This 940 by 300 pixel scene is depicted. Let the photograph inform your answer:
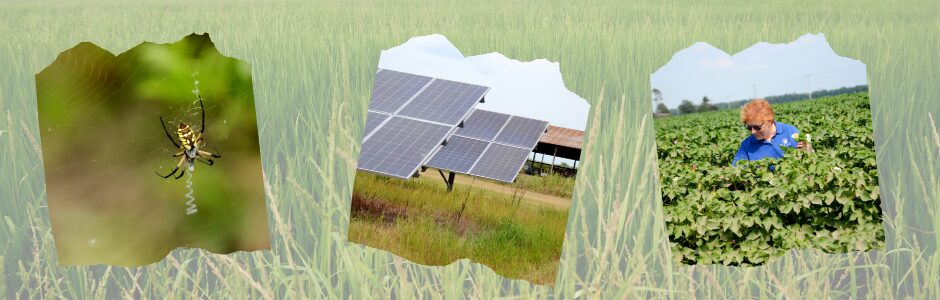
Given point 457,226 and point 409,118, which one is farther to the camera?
point 409,118

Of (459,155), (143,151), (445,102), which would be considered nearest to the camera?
(143,151)

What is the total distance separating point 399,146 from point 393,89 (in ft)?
1.02

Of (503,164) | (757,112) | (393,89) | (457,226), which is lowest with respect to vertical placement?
(457,226)

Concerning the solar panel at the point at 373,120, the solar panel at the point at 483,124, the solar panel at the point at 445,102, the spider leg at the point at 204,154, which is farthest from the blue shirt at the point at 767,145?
the spider leg at the point at 204,154

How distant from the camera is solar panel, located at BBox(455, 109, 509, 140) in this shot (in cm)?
435

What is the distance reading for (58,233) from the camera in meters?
4.25

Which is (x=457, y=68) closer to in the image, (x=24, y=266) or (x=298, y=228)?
(x=298, y=228)

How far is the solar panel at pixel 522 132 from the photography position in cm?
427

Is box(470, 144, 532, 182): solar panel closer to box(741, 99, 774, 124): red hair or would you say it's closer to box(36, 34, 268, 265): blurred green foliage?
box(36, 34, 268, 265): blurred green foliage

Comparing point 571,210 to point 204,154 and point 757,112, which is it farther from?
point 204,154

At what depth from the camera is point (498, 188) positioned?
4.29 meters

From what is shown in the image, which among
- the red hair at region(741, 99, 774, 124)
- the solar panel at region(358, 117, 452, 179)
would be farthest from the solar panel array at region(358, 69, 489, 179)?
the red hair at region(741, 99, 774, 124)

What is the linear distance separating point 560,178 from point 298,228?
1.26 metres

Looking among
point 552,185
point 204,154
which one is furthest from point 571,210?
point 204,154
